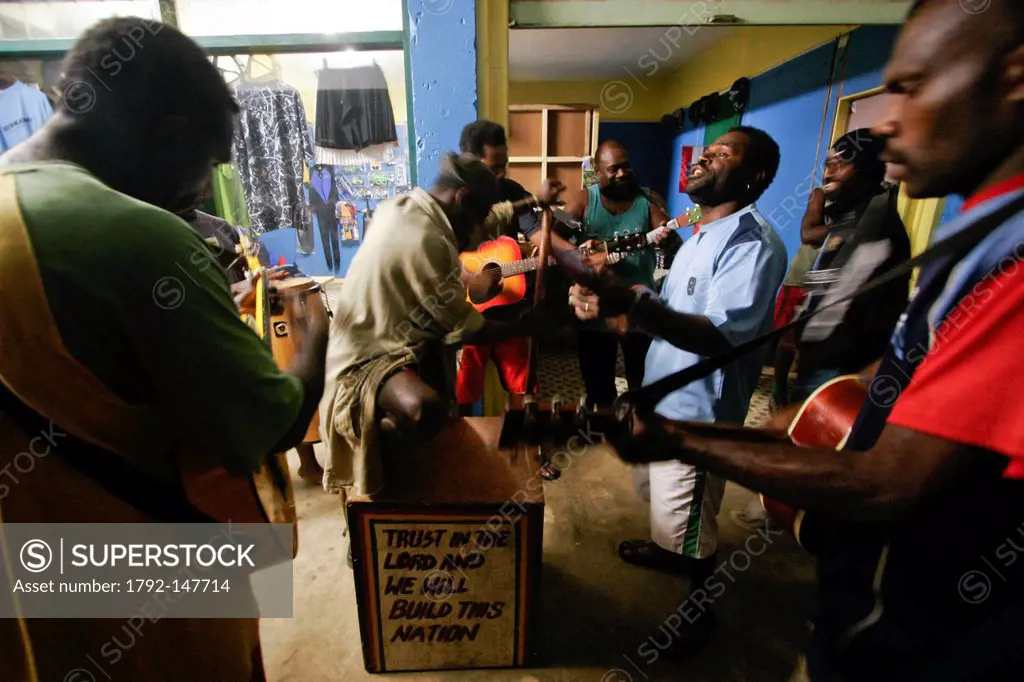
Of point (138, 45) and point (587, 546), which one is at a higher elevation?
point (138, 45)

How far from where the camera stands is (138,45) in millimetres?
887

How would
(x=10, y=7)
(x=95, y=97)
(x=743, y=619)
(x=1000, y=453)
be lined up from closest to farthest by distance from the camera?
(x=1000, y=453)
(x=95, y=97)
(x=743, y=619)
(x=10, y=7)

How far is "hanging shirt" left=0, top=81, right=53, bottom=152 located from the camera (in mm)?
3045

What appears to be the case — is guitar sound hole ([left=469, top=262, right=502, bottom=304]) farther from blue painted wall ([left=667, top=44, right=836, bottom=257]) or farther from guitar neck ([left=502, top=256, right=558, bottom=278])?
blue painted wall ([left=667, top=44, right=836, bottom=257])

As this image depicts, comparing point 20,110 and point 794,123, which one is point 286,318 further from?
point 794,123

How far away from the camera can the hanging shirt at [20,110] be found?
3045mm

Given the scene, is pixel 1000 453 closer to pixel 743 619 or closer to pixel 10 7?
pixel 743 619

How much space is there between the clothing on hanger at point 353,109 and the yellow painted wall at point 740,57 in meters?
3.42

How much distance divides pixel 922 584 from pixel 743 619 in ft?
5.27

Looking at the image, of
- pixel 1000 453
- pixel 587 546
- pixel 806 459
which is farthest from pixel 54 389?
pixel 587 546

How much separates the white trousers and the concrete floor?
43 centimetres

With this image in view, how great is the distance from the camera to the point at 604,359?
3199mm

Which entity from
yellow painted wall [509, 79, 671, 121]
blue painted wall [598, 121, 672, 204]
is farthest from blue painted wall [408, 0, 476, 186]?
blue painted wall [598, 121, 672, 204]

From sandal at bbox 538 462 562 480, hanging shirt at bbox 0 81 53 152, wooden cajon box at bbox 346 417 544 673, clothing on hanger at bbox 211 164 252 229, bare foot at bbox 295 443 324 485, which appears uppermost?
hanging shirt at bbox 0 81 53 152
